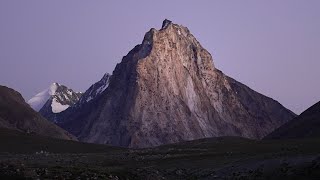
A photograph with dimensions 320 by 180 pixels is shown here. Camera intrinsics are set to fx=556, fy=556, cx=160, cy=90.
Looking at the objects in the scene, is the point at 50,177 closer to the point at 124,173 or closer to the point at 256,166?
the point at 124,173

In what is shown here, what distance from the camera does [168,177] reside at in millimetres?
51469

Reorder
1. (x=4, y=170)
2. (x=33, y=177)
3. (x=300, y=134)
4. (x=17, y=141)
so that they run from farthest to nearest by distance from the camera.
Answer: (x=300, y=134) < (x=17, y=141) < (x=4, y=170) < (x=33, y=177)

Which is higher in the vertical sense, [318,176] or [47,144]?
[47,144]

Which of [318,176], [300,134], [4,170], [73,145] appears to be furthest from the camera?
[300,134]

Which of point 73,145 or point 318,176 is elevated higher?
point 73,145

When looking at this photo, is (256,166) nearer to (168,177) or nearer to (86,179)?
(168,177)

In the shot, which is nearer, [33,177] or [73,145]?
[33,177]

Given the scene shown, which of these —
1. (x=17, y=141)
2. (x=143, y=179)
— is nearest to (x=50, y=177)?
(x=143, y=179)

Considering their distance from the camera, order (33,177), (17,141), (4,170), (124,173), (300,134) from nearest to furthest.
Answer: (33,177), (4,170), (124,173), (17,141), (300,134)

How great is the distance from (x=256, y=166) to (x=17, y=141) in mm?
84150

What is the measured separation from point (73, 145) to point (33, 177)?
8944 cm

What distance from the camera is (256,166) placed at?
48.3 meters

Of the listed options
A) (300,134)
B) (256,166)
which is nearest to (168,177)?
(256,166)

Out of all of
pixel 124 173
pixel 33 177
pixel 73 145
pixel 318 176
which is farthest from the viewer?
pixel 73 145
